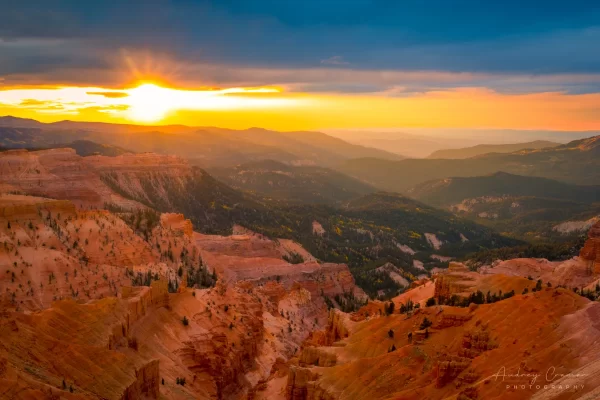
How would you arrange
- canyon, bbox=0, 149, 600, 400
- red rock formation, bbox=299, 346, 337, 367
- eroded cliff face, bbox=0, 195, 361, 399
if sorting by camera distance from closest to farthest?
canyon, bbox=0, 149, 600, 400 < eroded cliff face, bbox=0, 195, 361, 399 < red rock formation, bbox=299, 346, 337, 367

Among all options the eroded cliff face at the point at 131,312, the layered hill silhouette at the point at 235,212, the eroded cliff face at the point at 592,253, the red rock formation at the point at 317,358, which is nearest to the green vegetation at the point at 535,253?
the layered hill silhouette at the point at 235,212

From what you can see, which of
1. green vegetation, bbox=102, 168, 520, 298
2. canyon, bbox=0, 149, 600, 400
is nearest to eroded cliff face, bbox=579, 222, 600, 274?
canyon, bbox=0, 149, 600, 400

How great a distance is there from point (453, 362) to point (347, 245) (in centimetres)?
11800

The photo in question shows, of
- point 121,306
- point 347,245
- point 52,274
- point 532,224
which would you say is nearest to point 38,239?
point 52,274

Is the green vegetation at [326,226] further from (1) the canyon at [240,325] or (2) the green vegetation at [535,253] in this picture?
(1) the canyon at [240,325]

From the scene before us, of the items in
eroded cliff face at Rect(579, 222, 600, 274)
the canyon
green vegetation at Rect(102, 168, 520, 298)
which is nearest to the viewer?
the canyon

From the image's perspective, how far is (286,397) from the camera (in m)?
38.1
